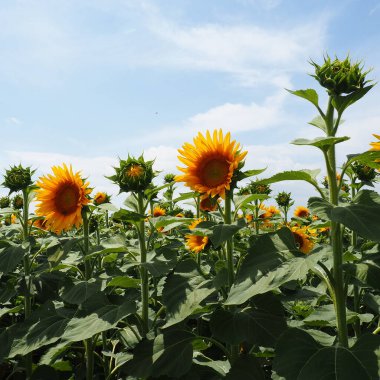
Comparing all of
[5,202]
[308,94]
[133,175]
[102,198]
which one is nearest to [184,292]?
[133,175]

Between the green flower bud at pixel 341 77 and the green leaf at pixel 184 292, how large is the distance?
1.00 meters

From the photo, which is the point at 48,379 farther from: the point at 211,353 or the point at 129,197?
the point at 129,197

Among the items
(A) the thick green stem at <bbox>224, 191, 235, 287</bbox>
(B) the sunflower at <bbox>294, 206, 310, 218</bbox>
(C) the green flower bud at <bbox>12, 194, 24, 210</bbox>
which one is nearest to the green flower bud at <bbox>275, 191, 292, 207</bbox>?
(B) the sunflower at <bbox>294, 206, 310, 218</bbox>

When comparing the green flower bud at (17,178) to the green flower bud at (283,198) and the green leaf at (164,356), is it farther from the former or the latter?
the green flower bud at (283,198)

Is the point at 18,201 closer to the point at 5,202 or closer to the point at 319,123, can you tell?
the point at 5,202

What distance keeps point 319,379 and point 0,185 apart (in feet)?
8.63

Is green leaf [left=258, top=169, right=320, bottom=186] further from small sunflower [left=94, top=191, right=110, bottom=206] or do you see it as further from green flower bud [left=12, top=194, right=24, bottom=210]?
green flower bud [left=12, top=194, right=24, bottom=210]

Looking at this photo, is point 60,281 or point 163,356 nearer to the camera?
point 163,356

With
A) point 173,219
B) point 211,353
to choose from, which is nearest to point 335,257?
point 173,219

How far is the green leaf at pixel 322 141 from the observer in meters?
1.69

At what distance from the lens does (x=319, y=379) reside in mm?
1575

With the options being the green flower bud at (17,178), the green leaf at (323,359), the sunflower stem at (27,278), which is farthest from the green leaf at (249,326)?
the green flower bud at (17,178)

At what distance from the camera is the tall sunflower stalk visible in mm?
1813

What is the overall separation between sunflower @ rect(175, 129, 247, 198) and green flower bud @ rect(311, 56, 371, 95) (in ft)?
1.93
